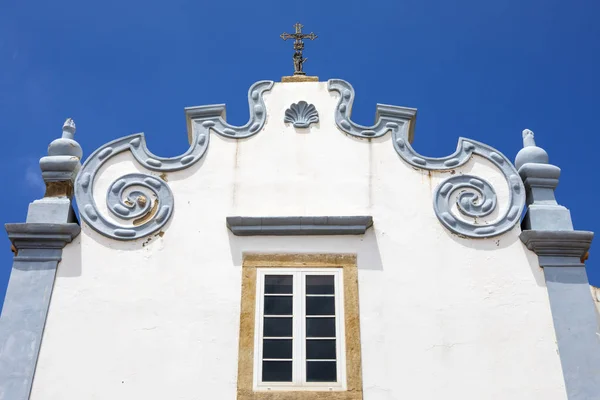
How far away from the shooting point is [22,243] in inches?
419

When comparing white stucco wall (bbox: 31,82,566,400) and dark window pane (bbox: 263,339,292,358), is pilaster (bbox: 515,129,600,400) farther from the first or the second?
dark window pane (bbox: 263,339,292,358)

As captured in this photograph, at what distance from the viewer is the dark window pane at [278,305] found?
10.1 metres

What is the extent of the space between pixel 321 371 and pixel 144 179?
11.7ft

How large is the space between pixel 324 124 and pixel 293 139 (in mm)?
500

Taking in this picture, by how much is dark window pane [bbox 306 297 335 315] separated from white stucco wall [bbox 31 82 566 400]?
370mm

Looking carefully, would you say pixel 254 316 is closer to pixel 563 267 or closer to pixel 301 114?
pixel 301 114

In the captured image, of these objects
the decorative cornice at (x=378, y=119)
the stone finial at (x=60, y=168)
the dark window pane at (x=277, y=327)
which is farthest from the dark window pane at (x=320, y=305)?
the stone finial at (x=60, y=168)

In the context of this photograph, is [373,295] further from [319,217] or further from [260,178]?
[260,178]

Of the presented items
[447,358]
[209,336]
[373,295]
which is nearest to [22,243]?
[209,336]

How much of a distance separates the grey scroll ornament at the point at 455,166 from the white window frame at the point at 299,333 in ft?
5.82

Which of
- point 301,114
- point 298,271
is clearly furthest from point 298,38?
point 298,271

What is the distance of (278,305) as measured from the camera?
10.2m

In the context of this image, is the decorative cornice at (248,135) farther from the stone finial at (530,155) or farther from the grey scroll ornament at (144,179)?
the stone finial at (530,155)

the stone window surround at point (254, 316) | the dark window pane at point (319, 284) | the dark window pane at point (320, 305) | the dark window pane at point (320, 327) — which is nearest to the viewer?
the stone window surround at point (254, 316)
